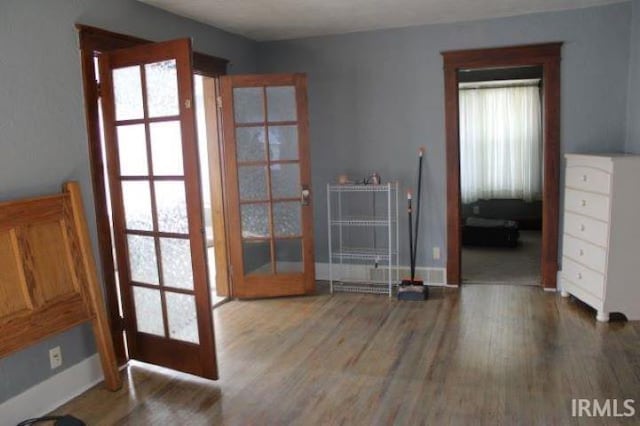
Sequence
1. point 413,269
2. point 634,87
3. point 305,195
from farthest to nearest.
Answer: point 413,269 < point 305,195 < point 634,87

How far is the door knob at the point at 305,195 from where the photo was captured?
4.47 metres

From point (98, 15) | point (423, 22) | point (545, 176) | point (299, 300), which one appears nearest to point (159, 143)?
point (98, 15)

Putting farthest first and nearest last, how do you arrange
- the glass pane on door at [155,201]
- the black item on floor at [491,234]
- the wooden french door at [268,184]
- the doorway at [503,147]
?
the doorway at [503,147] → the black item on floor at [491,234] → the wooden french door at [268,184] → the glass pane on door at [155,201]

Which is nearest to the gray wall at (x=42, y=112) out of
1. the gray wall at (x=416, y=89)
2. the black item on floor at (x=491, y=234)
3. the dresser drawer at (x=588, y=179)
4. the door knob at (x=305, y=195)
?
the door knob at (x=305, y=195)

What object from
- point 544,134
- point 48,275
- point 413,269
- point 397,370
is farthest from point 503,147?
point 48,275

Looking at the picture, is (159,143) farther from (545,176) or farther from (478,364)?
(545,176)

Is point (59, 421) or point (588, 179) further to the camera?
point (588, 179)

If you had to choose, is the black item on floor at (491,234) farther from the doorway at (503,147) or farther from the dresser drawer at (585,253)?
the dresser drawer at (585,253)

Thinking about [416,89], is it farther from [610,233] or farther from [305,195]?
[610,233]

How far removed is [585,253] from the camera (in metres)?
3.90

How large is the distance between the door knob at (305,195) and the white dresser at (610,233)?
2223 millimetres

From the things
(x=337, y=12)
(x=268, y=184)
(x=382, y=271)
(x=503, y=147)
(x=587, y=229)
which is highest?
(x=337, y=12)

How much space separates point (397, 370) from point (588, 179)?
2.14 metres

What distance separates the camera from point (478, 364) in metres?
3.12
